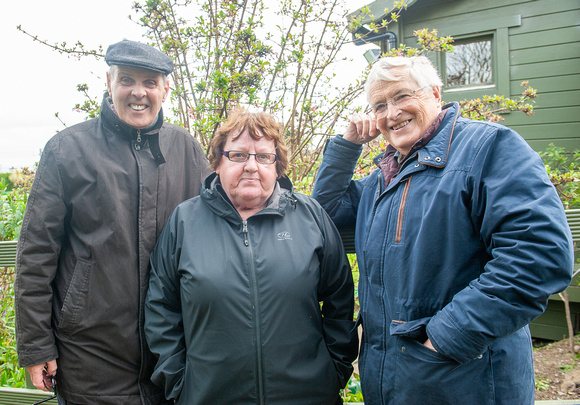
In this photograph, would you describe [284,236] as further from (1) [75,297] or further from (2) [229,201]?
(1) [75,297]

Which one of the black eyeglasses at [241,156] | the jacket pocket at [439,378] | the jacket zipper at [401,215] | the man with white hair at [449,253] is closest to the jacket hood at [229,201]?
the black eyeglasses at [241,156]

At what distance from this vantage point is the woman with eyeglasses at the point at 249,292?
1.82 m

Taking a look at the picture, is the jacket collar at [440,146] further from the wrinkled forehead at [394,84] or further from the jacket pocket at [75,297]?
the jacket pocket at [75,297]

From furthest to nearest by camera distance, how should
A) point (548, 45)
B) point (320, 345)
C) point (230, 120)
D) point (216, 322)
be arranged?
point (548, 45) → point (230, 120) → point (320, 345) → point (216, 322)

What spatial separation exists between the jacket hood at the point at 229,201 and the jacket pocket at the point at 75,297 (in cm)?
64

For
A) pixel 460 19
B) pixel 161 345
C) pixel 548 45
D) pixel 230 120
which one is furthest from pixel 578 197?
pixel 161 345

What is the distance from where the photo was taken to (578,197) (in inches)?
185

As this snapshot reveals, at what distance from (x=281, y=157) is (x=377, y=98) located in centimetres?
59

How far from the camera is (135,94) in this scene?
2066 millimetres

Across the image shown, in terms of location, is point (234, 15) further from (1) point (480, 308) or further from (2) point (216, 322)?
(1) point (480, 308)

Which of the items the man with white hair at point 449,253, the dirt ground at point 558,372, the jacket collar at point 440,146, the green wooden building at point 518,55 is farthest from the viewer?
the green wooden building at point 518,55

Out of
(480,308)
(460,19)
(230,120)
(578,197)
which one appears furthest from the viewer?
(460,19)

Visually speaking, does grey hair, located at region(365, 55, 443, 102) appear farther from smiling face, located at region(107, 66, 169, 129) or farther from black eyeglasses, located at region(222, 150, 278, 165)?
smiling face, located at region(107, 66, 169, 129)

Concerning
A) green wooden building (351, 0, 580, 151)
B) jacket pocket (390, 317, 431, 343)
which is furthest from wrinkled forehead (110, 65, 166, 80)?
green wooden building (351, 0, 580, 151)
